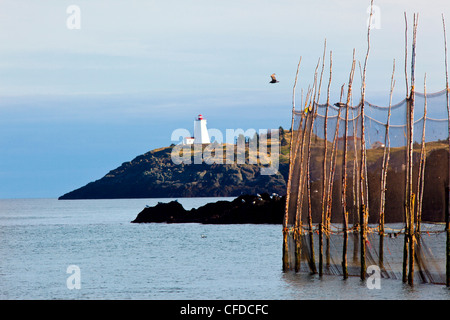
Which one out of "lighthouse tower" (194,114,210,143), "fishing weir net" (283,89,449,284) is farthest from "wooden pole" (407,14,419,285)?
"lighthouse tower" (194,114,210,143)

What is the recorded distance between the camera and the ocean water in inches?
1021

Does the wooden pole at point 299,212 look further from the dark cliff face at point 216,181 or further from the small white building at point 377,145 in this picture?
the dark cliff face at point 216,181

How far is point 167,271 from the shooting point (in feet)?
123

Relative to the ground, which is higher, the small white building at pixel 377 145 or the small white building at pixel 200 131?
the small white building at pixel 200 131

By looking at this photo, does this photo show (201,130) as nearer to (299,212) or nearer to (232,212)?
(232,212)

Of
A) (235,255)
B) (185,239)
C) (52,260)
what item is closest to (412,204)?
(235,255)

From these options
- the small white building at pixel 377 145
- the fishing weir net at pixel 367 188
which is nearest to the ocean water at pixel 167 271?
the fishing weir net at pixel 367 188

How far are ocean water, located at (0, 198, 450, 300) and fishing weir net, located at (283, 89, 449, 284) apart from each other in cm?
85

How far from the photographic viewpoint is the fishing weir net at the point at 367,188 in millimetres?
23109

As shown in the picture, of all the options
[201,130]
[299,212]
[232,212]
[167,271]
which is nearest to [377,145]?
[299,212]

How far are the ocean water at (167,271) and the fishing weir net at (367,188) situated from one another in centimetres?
85

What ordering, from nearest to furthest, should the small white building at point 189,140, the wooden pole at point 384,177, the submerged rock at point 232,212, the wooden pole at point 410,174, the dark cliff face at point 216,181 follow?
1. the wooden pole at point 410,174
2. the wooden pole at point 384,177
3. the submerged rock at point 232,212
4. the dark cliff face at point 216,181
5. the small white building at point 189,140

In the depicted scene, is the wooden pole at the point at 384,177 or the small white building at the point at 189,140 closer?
the wooden pole at the point at 384,177

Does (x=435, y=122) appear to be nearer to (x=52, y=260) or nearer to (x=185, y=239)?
(x=52, y=260)
